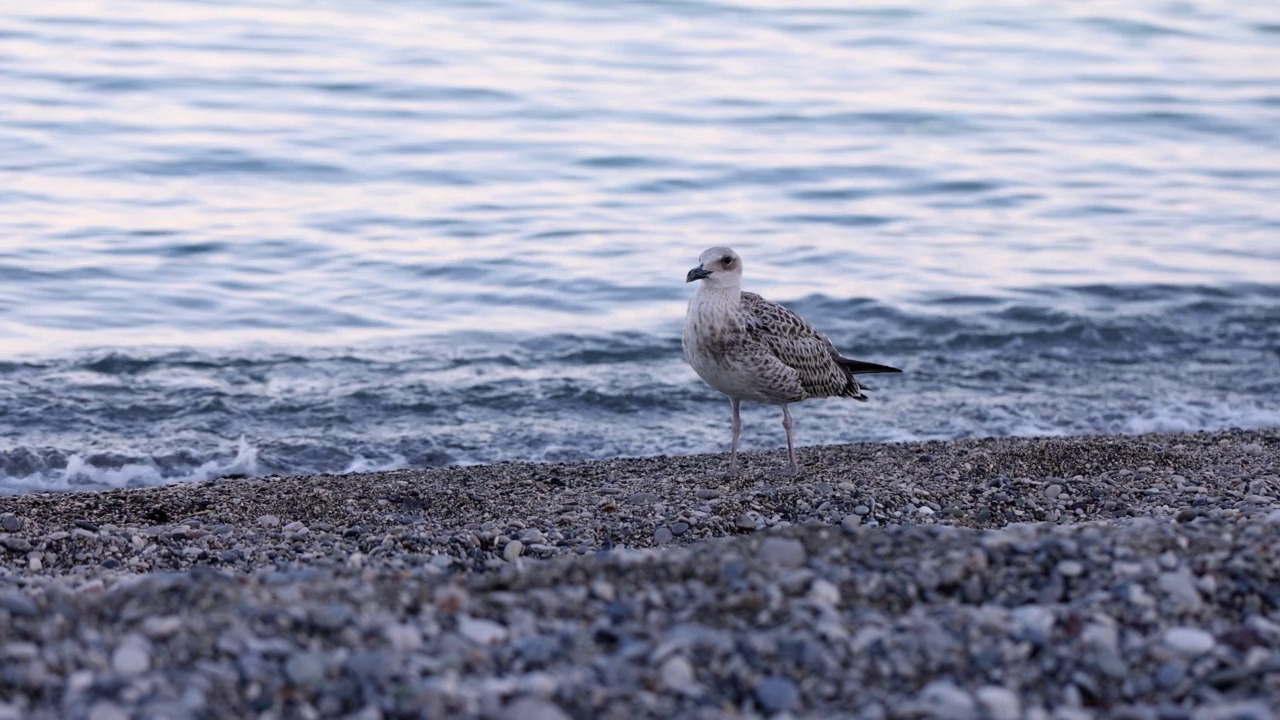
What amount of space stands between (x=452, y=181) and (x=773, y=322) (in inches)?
362

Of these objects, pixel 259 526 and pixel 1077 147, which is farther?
pixel 1077 147

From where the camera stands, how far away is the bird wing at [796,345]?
8.02m

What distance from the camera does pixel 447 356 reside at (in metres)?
11.6

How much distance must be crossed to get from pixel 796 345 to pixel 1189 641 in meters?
4.36

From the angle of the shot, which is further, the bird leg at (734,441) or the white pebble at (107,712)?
the bird leg at (734,441)

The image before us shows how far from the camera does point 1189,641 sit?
3.97m

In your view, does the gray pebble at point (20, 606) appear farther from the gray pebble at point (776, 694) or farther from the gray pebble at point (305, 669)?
the gray pebble at point (776, 694)

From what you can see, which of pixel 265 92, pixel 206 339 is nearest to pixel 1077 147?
pixel 265 92

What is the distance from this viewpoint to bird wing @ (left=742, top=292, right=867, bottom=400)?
8023 mm

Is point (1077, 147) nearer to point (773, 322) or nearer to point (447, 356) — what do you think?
point (447, 356)

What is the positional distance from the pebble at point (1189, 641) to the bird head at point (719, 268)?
4.14 metres

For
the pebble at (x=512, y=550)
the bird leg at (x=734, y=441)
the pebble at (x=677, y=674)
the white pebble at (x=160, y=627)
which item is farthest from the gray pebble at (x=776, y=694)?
the bird leg at (x=734, y=441)

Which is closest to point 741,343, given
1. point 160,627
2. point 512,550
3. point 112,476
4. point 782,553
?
point 512,550

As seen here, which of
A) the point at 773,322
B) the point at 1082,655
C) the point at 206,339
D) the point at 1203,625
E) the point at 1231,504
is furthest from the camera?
the point at 206,339
